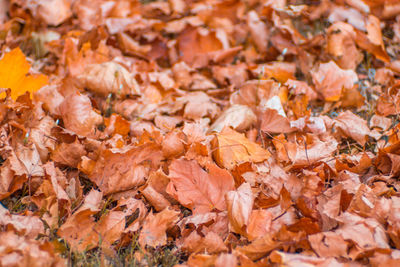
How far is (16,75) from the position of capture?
1.80m

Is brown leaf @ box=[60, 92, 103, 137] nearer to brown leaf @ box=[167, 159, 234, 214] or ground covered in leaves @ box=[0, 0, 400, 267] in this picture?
ground covered in leaves @ box=[0, 0, 400, 267]

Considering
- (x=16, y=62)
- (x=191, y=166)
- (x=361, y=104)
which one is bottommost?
(x=361, y=104)

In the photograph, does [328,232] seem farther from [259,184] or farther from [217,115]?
[217,115]

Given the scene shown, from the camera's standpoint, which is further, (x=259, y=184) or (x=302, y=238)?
(x=259, y=184)

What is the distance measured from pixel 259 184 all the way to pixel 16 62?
121cm

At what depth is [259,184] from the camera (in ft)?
4.83

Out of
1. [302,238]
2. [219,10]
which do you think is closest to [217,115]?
[302,238]

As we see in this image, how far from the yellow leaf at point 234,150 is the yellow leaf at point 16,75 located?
0.91 m

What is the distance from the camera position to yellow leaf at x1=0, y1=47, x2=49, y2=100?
177 cm

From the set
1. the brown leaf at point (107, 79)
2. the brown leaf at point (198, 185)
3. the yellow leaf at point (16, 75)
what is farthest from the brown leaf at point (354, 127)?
the yellow leaf at point (16, 75)

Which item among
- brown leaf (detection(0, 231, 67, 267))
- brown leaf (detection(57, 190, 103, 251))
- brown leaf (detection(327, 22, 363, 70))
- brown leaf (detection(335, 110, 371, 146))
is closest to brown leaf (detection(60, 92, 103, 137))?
brown leaf (detection(57, 190, 103, 251))

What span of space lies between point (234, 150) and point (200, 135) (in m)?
0.15

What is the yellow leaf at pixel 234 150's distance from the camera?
5.15 feet

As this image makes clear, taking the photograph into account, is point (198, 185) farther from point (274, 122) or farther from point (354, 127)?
point (354, 127)
